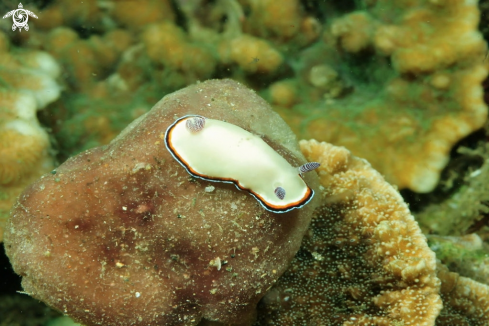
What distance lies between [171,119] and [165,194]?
0.58 metres

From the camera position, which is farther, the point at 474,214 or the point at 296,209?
the point at 474,214

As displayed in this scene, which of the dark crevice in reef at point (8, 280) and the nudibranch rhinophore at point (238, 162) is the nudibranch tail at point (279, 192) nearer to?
the nudibranch rhinophore at point (238, 162)

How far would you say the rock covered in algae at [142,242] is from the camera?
2258mm

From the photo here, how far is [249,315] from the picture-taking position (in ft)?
8.59

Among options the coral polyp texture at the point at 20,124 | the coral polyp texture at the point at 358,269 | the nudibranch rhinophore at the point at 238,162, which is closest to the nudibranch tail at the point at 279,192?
the nudibranch rhinophore at the point at 238,162

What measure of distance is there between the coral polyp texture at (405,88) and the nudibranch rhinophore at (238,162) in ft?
6.51

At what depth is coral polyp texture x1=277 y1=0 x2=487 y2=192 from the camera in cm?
393

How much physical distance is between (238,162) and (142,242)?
0.83 metres

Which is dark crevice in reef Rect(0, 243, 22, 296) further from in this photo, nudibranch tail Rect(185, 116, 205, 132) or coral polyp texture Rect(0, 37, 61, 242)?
nudibranch tail Rect(185, 116, 205, 132)

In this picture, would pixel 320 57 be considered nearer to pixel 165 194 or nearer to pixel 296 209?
pixel 296 209

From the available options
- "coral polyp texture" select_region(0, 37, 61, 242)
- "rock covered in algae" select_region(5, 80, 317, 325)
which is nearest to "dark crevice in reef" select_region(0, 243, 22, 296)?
"coral polyp texture" select_region(0, 37, 61, 242)

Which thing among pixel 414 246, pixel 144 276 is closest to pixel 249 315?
pixel 144 276

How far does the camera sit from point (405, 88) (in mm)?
4164

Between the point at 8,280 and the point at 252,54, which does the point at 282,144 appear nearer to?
the point at 252,54
